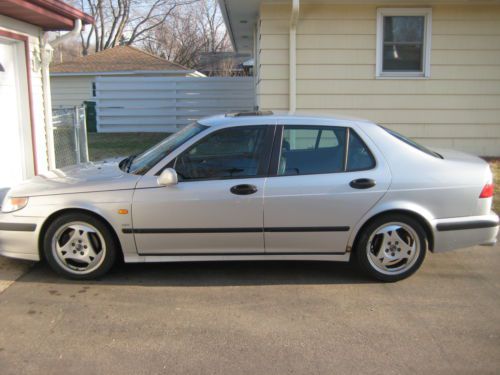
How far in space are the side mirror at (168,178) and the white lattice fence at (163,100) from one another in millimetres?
13423

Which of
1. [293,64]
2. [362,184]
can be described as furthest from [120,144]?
[362,184]

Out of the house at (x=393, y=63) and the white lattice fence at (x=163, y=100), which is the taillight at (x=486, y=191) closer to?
the house at (x=393, y=63)

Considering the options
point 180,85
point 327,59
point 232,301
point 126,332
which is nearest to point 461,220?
point 232,301

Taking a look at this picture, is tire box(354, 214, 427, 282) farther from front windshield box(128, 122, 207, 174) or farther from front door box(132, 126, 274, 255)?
front windshield box(128, 122, 207, 174)

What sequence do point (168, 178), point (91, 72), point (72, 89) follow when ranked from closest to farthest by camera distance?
point (168, 178) → point (91, 72) → point (72, 89)

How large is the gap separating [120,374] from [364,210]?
247 centimetres

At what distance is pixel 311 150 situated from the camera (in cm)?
489

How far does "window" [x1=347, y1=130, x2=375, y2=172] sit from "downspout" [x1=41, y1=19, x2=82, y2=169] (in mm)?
5389

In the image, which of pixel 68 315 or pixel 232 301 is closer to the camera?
pixel 68 315

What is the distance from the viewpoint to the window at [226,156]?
186 inches

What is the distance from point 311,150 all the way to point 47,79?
5653 mm

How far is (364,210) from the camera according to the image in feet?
15.3

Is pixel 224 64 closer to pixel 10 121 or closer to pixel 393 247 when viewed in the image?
pixel 10 121

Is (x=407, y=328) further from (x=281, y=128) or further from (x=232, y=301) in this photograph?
(x=281, y=128)
